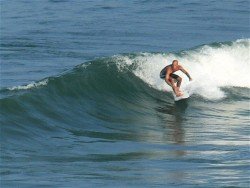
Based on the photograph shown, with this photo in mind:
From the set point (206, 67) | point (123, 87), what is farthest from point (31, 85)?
point (206, 67)

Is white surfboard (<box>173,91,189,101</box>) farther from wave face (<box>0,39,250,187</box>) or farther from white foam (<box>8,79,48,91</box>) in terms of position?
white foam (<box>8,79,48,91</box>)

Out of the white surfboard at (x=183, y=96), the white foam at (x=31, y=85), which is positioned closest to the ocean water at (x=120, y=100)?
the white foam at (x=31, y=85)

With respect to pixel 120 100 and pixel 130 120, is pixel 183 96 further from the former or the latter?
pixel 130 120

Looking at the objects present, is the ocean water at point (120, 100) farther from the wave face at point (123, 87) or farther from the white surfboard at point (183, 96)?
the white surfboard at point (183, 96)

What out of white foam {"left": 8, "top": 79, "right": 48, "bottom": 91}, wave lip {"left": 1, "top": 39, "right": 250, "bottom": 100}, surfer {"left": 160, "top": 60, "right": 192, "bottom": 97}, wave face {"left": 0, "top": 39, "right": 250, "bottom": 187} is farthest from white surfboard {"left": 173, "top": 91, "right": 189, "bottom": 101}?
white foam {"left": 8, "top": 79, "right": 48, "bottom": 91}

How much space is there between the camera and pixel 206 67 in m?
27.0

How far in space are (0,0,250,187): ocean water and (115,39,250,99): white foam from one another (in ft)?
0.14

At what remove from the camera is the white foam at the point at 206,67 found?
24.1m

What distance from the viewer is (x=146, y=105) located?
22125mm

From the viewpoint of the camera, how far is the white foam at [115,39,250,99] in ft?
79.2

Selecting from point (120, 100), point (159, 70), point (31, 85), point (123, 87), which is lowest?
point (120, 100)

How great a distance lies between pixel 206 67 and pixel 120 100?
5895 millimetres

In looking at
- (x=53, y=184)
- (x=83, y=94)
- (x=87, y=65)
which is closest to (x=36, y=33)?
(x=87, y=65)

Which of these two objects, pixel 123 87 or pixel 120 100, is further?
pixel 123 87
